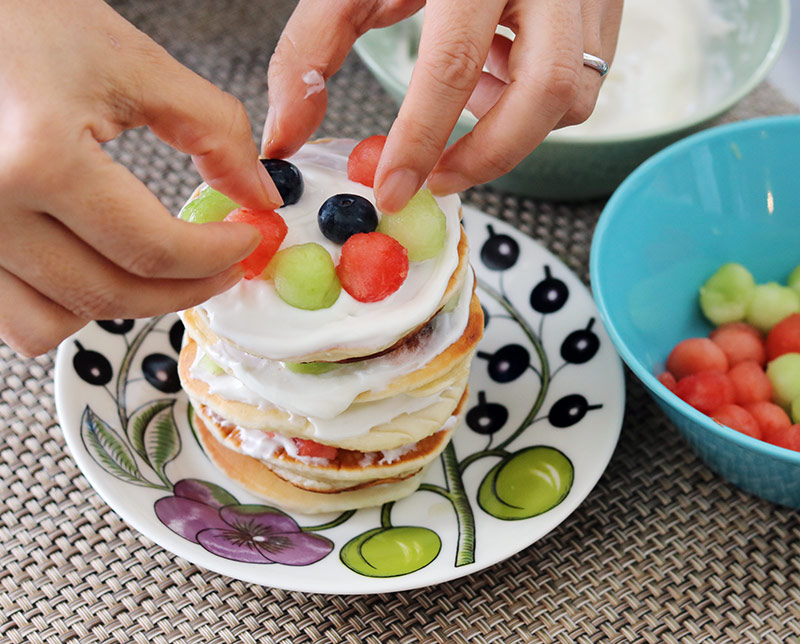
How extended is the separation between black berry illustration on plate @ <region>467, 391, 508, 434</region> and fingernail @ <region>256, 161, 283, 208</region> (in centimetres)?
62

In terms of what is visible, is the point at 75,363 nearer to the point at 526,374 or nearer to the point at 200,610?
the point at 200,610

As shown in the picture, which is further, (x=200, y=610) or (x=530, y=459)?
(x=530, y=459)

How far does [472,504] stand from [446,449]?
149mm

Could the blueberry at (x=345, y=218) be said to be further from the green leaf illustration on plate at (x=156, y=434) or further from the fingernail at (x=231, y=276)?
the green leaf illustration on plate at (x=156, y=434)

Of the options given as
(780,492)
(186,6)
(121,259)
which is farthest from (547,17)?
(186,6)

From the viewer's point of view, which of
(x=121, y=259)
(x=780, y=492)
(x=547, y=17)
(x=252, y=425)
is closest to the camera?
(x=121, y=259)

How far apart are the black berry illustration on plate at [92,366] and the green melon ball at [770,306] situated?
1.26 metres

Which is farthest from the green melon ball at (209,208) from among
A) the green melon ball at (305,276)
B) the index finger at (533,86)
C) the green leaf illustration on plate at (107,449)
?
the green leaf illustration on plate at (107,449)

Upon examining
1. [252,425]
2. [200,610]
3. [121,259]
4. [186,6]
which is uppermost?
[121,259]

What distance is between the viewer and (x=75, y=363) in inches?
58.0

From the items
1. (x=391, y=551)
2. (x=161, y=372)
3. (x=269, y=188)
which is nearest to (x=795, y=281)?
(x=391, y=551)

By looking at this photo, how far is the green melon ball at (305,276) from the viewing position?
1.10m

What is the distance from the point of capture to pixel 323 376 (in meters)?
1.22

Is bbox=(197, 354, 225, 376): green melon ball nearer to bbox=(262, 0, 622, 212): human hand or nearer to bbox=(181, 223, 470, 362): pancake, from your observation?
bbox=(181, 223, 470, 362): pancake
